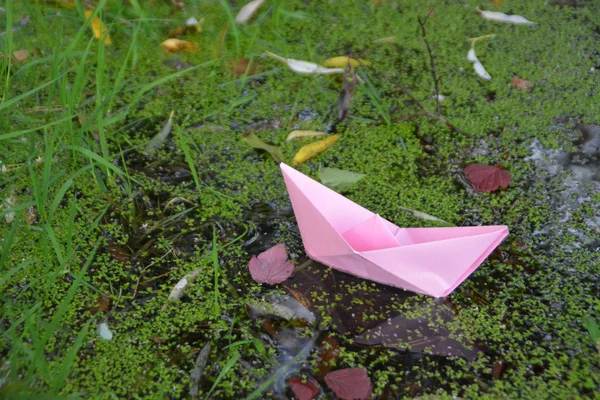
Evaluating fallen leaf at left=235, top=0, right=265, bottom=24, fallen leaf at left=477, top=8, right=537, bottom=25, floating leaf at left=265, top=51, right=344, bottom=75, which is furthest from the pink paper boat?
fallen leaf at left=477, top=8, right=537, bottom=25

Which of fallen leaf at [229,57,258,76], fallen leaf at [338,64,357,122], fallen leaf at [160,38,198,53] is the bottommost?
fallen leaf at [338,64,357,122]

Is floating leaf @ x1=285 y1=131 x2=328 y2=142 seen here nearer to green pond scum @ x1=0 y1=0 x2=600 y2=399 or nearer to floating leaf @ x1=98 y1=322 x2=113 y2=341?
green pond scum @ x1=0 y1=0 x2=600 y2=399

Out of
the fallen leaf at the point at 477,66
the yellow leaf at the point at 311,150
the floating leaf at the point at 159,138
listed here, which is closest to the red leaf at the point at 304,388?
the yellow leaf at the point at 311,150

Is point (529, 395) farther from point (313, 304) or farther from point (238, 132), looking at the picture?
point (238, 132)

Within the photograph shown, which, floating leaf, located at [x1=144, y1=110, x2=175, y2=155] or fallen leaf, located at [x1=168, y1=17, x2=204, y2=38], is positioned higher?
fallen leaf, located at [x1=168, y1=17, x2=204, y2=38]

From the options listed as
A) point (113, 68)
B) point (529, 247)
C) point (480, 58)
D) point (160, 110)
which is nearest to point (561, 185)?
point (529, 247)

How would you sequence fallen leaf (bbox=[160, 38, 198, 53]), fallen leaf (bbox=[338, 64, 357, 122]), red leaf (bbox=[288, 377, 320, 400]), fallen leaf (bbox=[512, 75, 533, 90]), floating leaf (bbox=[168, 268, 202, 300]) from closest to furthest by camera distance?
red leaf (bbox=[288, 377, 320, 400])
floating leaf (bbox=[168, 268, 202, 300])
fallen leaf (bbox=[338, 64, 357, 122])
fallen leaf (bbox=[512, 75, 533, 90])
fallen leaf (bbox=[160, 38, 198, 53])

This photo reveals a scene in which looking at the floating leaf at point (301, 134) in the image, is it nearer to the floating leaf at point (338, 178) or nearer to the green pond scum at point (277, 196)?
the green pond scum at point (277, 196)
